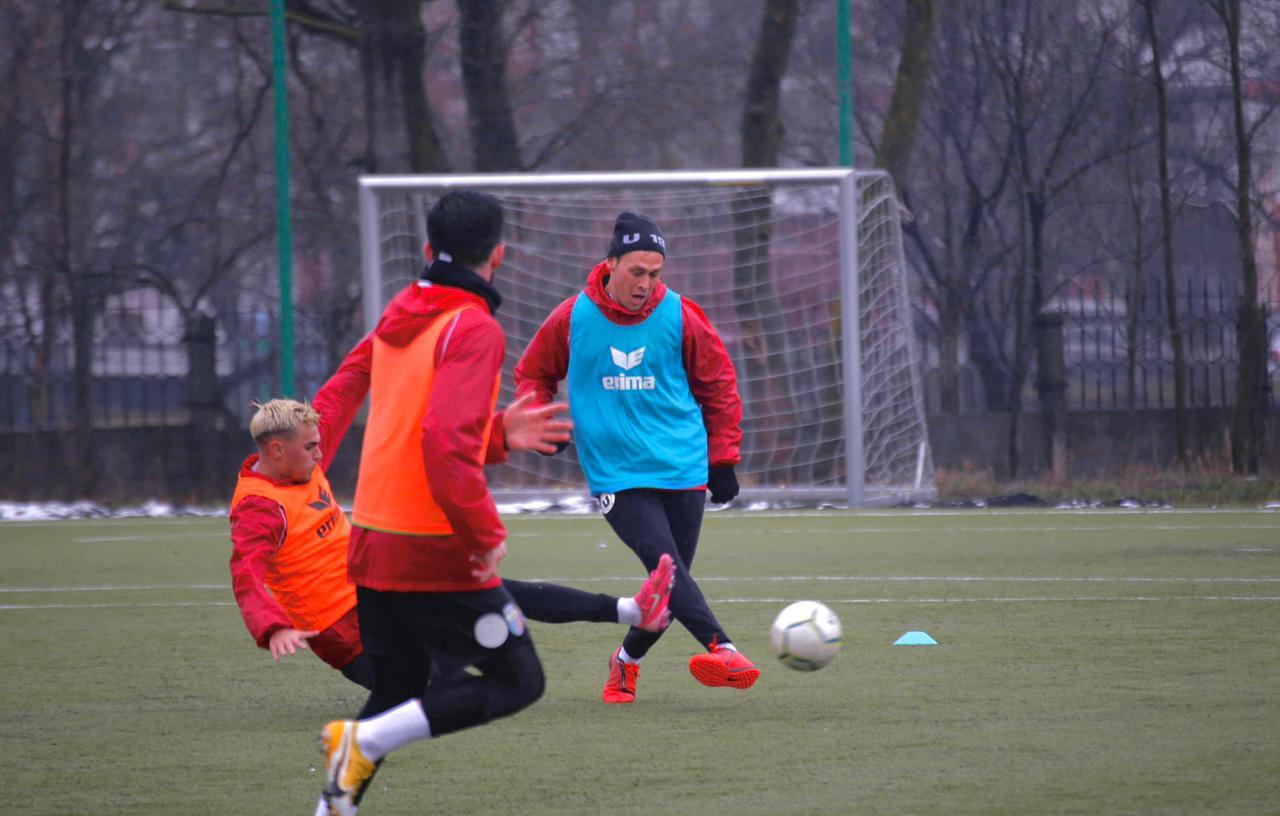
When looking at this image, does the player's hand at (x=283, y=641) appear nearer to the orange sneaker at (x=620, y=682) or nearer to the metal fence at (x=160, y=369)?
the orange sneaker at (x=620, y=682)

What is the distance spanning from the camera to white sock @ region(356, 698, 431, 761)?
396 centimetres

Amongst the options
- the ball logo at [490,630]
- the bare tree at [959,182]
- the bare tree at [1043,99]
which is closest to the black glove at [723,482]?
the ball logo at [490,630]

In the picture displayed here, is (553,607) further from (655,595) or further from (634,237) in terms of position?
(634,237)

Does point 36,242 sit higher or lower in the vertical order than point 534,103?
lower

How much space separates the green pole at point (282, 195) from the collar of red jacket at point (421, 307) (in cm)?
1115

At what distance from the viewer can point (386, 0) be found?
1692 cm

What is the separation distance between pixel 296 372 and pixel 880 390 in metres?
6.02

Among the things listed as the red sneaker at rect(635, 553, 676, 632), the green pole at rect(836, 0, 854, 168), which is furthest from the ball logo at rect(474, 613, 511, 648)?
the green pole at rect(836, 0, 854, 168)

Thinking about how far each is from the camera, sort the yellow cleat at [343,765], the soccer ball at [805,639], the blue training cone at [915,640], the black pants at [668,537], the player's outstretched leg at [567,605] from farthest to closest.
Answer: the blue training cone at [915,640] < the black pants at [668,537] < the soccer ball at [805,639] < the player's outstretched leg at [567,605] < the yellow cleat at [343,765]

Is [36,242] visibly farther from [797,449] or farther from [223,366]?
[797,449]

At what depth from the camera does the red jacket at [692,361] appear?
6.10 metres

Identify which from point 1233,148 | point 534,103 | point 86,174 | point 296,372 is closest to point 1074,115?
point 1233,148

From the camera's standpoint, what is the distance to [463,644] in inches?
163

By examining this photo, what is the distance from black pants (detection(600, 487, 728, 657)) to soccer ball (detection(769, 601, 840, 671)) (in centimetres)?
24
